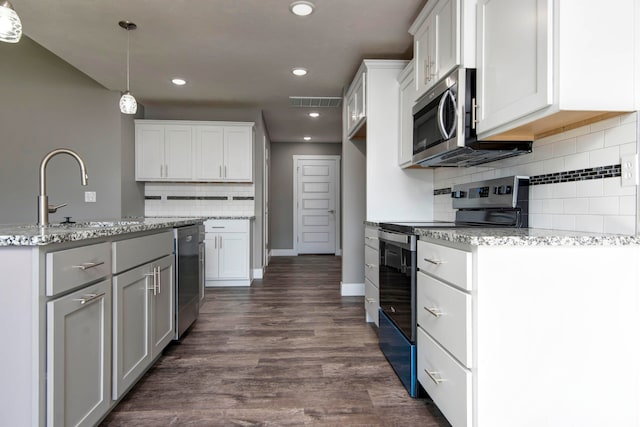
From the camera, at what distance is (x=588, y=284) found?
Result: 1278 millimetres

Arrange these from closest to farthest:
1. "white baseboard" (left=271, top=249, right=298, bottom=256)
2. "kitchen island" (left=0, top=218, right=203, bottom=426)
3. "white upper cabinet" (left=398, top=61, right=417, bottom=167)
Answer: "kitchen island" (left=0, top=218, right=203, bottom=426)
"white upper cabinet" (left=398, top=61, right=417, bottom=167)
"white baseboard" (left=271, top=249, right=298, bottom=256)

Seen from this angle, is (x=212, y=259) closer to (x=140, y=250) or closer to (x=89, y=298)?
(x=140, y=250)

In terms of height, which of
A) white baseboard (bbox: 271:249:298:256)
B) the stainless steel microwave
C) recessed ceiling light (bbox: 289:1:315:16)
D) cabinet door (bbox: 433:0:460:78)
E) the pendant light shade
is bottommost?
white baseboard (bbox: 271:249:298:256)

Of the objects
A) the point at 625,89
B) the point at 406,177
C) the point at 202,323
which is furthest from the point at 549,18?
the point at 202,323

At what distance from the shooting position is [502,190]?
208 centimetres

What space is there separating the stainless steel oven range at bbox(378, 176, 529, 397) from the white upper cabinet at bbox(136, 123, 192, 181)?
3205 millimetres

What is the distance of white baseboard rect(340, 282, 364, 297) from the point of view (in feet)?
13.4

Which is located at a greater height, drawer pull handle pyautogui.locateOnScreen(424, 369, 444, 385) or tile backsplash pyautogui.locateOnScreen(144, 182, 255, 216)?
tile backsplash pyautogui.locateOnScreen(144, 182, 255, 216)

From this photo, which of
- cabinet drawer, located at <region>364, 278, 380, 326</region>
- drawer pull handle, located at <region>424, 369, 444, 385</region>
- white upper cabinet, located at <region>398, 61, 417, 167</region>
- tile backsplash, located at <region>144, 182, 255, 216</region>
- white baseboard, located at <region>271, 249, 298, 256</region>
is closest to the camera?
drawer pull handle, located at <region>424, 369, 444, 385</region>

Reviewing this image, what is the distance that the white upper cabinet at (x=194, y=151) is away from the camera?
4.71 metres

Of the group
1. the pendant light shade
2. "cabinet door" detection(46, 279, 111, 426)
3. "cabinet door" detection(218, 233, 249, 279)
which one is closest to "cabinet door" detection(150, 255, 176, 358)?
"cabinet door" detection(46, 279, 111, 426)

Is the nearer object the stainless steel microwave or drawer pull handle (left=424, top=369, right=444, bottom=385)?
drawer pull handle (left=424, top=369, right=444, bottom=385)

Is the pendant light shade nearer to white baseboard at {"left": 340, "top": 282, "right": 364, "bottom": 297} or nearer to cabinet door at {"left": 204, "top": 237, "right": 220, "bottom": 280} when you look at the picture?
cabinet door at {"left": 204, "top": 237, "right": 220, "bottom": 280}

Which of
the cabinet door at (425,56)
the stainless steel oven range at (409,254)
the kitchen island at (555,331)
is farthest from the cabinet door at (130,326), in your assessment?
the cabinet door at (425,56)
